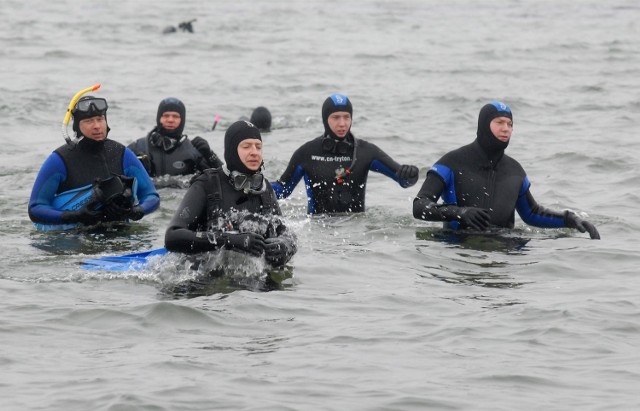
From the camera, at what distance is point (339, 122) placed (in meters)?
11.4

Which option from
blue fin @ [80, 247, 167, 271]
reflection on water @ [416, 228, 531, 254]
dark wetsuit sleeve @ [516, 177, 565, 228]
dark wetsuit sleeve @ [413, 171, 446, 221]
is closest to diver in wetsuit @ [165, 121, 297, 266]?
blue fin @ [80, 247, 167, 271]

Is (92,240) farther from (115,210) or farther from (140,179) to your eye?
(140,179)

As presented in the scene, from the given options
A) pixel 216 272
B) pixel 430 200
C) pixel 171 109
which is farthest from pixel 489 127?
pixel 171 109

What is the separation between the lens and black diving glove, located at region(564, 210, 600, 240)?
10.1m

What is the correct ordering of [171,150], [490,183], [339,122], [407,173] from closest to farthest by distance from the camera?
1. [490,183]
2. [407,173]
3. [339,122]
4. [171,150]

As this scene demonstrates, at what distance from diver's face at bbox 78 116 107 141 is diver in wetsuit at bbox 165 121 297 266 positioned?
1.76 meters

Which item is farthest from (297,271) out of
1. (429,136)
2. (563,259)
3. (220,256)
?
(429,136)

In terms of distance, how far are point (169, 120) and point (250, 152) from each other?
4475 mm

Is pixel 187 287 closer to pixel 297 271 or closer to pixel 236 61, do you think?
pixel 297 271

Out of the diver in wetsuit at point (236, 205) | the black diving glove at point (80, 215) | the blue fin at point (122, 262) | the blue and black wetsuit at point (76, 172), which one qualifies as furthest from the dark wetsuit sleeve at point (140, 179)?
the diver in wetsuit at point (236, 205)

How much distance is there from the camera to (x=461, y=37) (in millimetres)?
31266

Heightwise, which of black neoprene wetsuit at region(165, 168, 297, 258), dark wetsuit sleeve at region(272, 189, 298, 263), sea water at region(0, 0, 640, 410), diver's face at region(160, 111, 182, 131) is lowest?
sea water at region(0, 0, 640, 410)

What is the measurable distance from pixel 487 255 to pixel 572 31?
77.7 feet

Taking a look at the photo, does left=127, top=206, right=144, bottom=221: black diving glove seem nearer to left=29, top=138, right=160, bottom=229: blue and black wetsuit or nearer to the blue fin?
left=29, top=138, right=160, bottom=229: blue and black wetsuit
